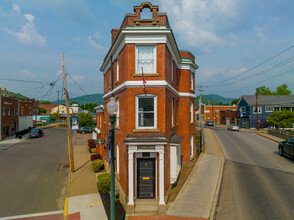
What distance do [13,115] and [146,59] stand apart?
4181cm

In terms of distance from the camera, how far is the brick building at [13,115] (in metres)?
36.1

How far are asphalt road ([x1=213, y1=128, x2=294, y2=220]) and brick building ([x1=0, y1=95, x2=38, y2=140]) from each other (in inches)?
1526

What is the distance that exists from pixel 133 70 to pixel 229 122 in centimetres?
6259

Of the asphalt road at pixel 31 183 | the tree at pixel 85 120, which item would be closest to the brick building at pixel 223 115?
the tree at pixel 85 120

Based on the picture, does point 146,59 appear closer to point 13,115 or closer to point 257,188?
point 257,188

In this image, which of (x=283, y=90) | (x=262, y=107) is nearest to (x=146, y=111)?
(x=262, y=107)

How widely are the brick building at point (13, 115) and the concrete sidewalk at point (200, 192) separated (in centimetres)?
3612

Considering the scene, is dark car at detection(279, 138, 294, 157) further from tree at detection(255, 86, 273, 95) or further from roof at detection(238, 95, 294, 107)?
tree at detection(255, 86, 273, 95)

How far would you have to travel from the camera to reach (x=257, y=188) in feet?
40.8

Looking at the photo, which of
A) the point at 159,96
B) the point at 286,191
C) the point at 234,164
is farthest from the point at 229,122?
the point at 159,96

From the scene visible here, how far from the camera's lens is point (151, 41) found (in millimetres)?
10719

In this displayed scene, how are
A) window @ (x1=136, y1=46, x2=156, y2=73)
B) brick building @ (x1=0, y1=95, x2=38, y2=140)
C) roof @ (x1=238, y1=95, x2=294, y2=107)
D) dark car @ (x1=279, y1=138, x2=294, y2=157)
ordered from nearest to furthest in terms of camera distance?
1. window @ (x1=136, y1=46, x2=156, y2=73)
2. dark car @ (x1=279, y1=138, x2=294, y2=157)
3. brick building @ (x1=0, y1=95, x2=38, y2=140)
4. roof @ (x1=238, y1=95, x2=294, y2=107)

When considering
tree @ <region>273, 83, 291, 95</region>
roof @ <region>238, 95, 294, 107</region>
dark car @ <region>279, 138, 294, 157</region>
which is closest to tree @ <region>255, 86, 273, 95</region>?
tree @ <region>273, 83, 291, 95</region>

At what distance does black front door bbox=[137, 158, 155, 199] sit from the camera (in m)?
10.6
